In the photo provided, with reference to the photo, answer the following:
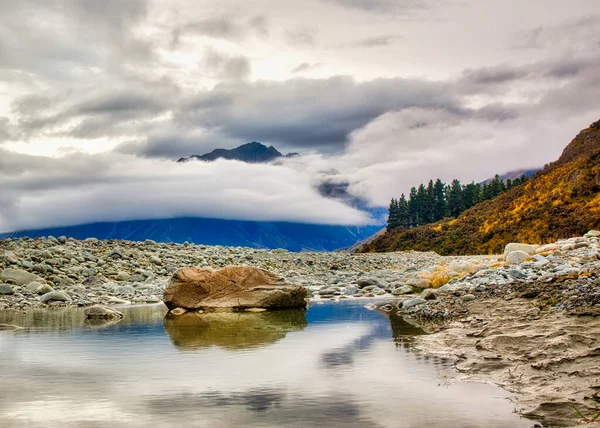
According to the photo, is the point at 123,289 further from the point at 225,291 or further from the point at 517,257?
the point at 517,257

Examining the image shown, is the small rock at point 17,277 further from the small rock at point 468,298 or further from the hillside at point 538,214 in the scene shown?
the hillside at point 538,214

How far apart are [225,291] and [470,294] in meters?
10.7

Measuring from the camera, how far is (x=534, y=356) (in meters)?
12.4

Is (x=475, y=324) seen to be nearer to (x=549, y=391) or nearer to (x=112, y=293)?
(x=549, y=391)

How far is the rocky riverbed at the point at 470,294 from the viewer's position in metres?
11.4

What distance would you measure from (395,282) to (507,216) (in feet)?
185

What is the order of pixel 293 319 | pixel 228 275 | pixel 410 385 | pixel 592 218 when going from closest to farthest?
pixel 410 385
pixel 293 319
pixel 228 275
pixel 592 218

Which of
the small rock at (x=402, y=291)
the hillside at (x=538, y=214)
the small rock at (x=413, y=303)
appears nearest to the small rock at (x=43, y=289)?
the small rock at (x=413, y=303)

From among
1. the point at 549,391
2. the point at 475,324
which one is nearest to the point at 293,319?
the point at 475,324

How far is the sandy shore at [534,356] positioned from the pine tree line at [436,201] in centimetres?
12814

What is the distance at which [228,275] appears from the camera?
27.7 metres

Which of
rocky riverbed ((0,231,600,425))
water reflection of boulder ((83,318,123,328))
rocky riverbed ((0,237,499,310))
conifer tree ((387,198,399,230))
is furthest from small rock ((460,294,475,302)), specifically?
conifer tree ((387,198,399,230))

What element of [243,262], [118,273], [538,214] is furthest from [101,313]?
[538,214]

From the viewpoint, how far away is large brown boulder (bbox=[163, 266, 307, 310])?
27.1 m
